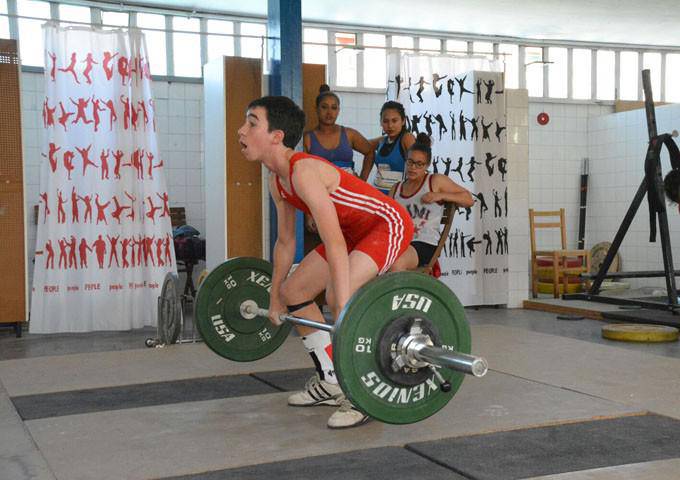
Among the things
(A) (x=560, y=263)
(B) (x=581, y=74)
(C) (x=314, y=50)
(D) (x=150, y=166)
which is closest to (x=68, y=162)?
(D) (x=150, y=166)

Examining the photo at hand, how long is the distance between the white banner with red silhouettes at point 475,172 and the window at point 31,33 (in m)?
3.76

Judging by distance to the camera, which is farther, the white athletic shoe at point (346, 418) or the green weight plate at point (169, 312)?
the green weight plate at point (169, 312)

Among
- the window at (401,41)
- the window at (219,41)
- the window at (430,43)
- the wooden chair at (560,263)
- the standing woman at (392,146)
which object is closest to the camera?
the standing woman at (392,146)

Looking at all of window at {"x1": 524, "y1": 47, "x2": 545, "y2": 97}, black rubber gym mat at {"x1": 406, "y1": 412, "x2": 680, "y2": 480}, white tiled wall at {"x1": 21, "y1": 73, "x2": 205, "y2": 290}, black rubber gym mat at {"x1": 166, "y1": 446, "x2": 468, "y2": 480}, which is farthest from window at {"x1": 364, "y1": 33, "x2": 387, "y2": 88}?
black rubber gym mat at {"x1": 166, "y1": 446, "x2": 468, "y2": 480}

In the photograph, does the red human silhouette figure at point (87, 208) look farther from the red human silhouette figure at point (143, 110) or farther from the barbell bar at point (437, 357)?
the barbell bar at point (437, 357)

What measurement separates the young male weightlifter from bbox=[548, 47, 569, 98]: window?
8912 mm

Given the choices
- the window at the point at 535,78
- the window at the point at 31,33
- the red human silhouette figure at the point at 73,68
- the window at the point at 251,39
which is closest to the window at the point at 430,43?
the window at the point at 535,78

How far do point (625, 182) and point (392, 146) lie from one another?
211 inches

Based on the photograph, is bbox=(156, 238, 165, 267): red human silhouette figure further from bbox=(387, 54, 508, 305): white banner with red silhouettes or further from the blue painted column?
bbox=(387, 54, 508, 305): white banner with red silhouettes

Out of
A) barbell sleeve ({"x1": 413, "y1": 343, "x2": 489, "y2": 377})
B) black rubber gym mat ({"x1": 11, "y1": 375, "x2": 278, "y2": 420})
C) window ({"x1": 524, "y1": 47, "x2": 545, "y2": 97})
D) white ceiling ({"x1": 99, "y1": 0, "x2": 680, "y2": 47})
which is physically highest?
white ceiling ({"x1": 99, "y1": 0, "x2": 680, "y2": 47})

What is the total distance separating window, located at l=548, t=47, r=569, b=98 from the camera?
11.2 metres

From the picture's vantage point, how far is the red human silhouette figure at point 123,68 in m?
5.88

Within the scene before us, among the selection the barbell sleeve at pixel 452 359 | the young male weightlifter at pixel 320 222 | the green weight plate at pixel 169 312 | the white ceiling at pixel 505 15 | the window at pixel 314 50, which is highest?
the white ceiling at pixel 505 15

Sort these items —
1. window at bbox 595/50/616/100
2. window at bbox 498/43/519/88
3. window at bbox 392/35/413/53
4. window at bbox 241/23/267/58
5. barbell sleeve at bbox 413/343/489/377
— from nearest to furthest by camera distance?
barbell sleeve at bbox 413/343/489/377 → window at bbox 241/23/267/58 → window at bbox 392/35/413/53 → window at bbox 498/43/519/88 → window at bbox 595/50/616/100
